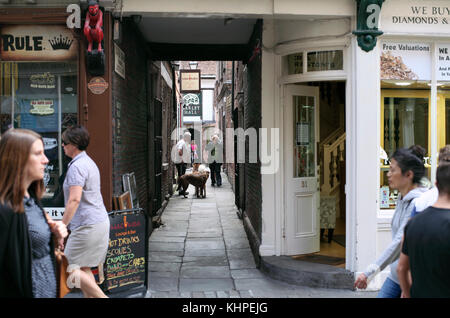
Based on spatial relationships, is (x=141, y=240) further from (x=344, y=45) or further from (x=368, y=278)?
(x=344, y=45)

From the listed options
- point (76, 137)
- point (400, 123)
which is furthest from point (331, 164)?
point (76, 137)

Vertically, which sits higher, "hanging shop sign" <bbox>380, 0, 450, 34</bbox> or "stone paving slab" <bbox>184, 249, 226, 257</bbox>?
"hanging shop sign" <bbox>380, 0, 450, 34</bbox>

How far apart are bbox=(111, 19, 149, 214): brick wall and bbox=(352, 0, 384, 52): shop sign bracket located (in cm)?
315

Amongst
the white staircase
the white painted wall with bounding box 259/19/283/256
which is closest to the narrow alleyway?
the white painted wall with bounding box 259/19/283/256

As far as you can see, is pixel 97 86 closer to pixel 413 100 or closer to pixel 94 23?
pixel 94 23

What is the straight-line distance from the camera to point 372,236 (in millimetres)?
5820

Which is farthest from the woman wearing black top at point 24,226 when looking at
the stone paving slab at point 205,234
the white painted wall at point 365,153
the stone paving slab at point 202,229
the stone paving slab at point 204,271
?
the stone paving slab at point 202,229

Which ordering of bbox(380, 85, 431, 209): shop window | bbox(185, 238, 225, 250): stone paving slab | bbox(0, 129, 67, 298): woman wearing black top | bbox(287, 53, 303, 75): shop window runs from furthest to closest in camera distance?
bbox(185, 238, 225, 250): stone paving slab < bbox(287, 53, 303, 75): shop window < bbox(380, 85, 431, 209): shop window < bbox(0, 129, 67, 298): woman wearing black top

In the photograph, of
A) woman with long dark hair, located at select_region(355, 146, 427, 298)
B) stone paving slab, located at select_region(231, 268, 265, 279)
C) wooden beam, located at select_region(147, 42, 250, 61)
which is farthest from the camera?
wooden beam, located at select_region(147, 42, 250, 61)

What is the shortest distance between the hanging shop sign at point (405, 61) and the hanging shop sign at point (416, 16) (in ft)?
0.69

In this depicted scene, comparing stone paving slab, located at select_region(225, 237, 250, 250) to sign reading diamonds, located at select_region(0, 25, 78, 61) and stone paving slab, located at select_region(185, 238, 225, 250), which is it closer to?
stone paving slab, located at select_region(185, 238, 225, 250)

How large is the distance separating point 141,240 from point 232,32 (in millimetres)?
4234

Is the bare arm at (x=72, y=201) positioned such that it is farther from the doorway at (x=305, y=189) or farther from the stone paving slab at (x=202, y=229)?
the stone paving slab at (x=202, y=229)

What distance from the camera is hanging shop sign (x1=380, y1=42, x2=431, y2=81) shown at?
6008 mm
